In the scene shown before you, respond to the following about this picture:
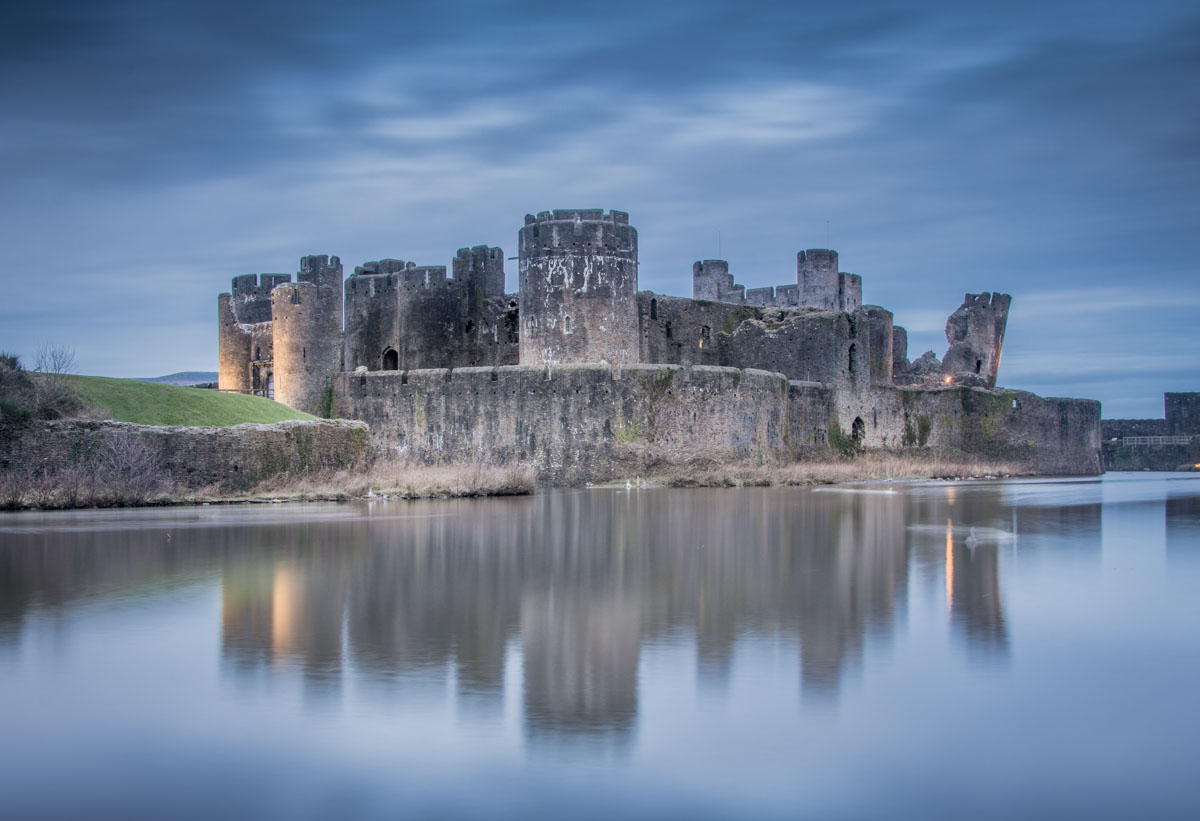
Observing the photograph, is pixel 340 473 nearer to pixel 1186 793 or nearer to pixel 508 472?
pixel 508 472

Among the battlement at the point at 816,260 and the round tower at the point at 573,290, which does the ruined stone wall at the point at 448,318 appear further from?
the battlement at the point at 816,260

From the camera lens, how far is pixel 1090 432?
44.8 m

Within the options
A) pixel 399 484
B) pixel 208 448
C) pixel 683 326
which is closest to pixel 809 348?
pixel 683 326

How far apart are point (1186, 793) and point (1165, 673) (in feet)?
7.52

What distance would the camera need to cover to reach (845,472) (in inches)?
1266

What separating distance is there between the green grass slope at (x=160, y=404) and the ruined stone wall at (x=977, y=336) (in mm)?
28915

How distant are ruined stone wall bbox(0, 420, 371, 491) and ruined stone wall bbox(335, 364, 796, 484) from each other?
4.45 metres

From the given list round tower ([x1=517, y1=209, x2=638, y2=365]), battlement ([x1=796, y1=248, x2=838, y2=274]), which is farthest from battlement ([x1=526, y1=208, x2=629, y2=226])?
battlement ([x1=796, y1=248, x2=838, y2=274])

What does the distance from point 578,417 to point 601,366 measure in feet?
4.48

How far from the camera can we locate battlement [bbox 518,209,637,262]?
31469 millimetres

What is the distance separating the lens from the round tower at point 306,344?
32.4 meters

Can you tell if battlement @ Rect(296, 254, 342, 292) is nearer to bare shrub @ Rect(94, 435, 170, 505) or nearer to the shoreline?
the shoreline

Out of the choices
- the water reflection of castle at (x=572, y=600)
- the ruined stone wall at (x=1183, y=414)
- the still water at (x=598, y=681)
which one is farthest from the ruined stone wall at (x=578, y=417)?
the ruined stone wall at (x=1183, y=414)

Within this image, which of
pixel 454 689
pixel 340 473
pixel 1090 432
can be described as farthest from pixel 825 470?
pixel 454 689
